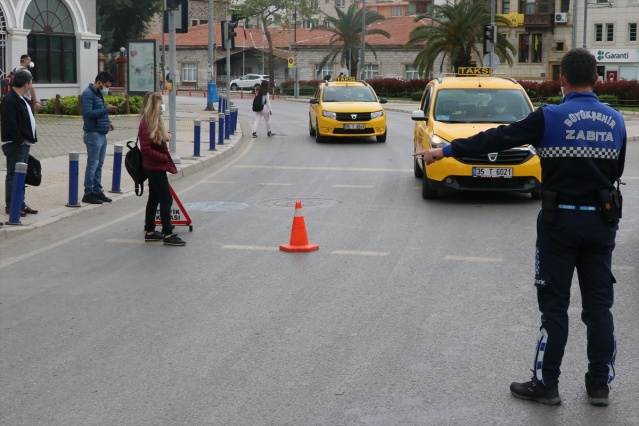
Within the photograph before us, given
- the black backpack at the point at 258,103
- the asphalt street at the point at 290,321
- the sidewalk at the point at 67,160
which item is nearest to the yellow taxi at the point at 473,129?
the asphalt street at the point at 290,321

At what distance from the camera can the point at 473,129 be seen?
14.6 m

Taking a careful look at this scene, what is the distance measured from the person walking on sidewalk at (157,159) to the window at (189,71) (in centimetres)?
8813

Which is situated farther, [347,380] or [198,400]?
[347,380]

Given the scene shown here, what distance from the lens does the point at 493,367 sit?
245 inches

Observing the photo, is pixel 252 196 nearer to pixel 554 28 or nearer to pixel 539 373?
pixel 539 373

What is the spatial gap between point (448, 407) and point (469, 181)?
8.88m

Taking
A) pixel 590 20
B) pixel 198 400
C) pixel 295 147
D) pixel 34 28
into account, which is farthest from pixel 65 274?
pixel 590 20

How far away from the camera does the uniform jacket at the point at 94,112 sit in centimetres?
1373

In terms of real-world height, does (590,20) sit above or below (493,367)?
above

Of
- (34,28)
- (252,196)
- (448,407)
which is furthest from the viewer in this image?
(34,28)

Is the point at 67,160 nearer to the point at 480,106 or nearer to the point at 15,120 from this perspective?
the point at 15,120

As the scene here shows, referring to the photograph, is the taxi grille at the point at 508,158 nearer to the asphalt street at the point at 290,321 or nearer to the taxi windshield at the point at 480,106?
the asphalt street at the point at 290,321

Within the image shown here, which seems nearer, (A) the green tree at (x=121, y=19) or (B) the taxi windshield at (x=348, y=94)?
(B) the taxi windshield at (x=348, y=94)

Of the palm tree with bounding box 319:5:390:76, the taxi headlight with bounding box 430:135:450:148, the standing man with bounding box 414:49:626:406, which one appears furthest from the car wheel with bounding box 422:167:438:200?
the palm tree with bounding box 319:5:390:76
